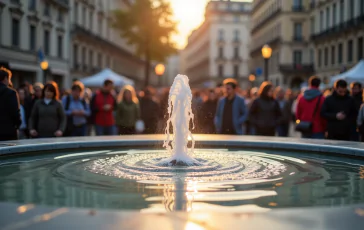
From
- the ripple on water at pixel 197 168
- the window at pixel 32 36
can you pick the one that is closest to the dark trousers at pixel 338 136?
the ripple on water at pixel 197 168

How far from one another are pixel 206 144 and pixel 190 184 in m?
3.22

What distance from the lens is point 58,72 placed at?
34.4 metres

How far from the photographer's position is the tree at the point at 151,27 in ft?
110

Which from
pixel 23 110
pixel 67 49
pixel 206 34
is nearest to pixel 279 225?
pixel 23 110

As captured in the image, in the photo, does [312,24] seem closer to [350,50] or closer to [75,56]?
[350,50]

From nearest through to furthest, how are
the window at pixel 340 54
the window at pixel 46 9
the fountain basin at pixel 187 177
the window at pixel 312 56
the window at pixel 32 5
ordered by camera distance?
the fountain basin at pixel 187 177
the window at pixel 32 5
the window at pixel 46 9
the window at pixel 340 54
the window at pixel 312 56

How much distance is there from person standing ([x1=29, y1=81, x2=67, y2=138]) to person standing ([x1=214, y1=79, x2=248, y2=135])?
3095mm

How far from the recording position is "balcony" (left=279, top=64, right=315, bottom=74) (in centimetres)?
5409

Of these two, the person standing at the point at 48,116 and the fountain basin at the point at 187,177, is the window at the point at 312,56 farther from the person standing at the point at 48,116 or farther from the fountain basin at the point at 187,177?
the person standing at the point at 48,116

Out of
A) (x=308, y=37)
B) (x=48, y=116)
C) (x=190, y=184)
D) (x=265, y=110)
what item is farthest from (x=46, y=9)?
(x=308, y=37)

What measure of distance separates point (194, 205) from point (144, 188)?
2.68ft

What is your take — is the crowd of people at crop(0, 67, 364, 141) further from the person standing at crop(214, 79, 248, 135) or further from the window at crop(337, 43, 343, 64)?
the window at crop(337, 43, 343, 64)

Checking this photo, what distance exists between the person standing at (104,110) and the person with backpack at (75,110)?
15.0 inches

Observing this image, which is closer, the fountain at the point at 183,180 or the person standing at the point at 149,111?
the fountain at the point at 183,180
